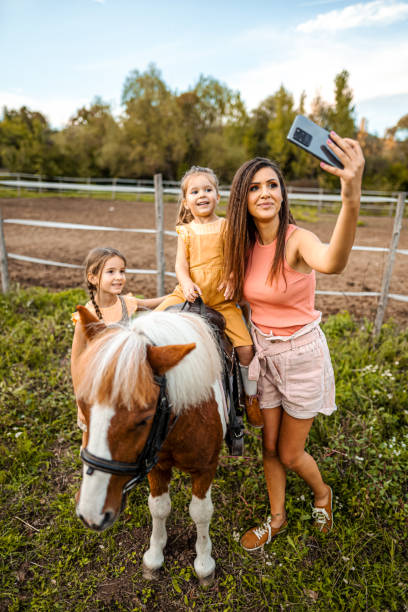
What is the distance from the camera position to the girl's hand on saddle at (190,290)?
1.82 m

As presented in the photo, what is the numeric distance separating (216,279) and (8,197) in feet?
63.4

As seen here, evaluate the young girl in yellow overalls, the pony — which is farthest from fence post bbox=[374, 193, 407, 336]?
the pony

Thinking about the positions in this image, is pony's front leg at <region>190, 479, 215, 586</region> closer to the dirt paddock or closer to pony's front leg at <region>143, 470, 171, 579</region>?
pony's front leg at <region>143, 470, 171, 579</region>

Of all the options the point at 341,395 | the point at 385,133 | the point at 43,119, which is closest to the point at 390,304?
the point at 341,395

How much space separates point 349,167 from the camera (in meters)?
1.16

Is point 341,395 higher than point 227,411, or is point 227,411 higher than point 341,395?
point 227,411

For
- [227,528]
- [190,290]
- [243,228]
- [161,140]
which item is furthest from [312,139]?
[161,140]

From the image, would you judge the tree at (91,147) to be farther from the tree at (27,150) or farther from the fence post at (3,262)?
the fence post at (3,262)

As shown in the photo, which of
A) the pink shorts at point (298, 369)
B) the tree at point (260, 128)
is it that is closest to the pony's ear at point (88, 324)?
the pink shorts at point (298, 369)

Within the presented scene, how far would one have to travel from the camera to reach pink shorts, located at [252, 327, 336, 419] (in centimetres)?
181

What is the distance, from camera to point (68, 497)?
7.73ft

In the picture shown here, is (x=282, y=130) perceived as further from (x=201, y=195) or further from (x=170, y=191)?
(x=201, y=195)

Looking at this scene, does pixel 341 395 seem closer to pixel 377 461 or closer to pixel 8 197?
pixel 377 461

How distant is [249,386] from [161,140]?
96.5 feet
